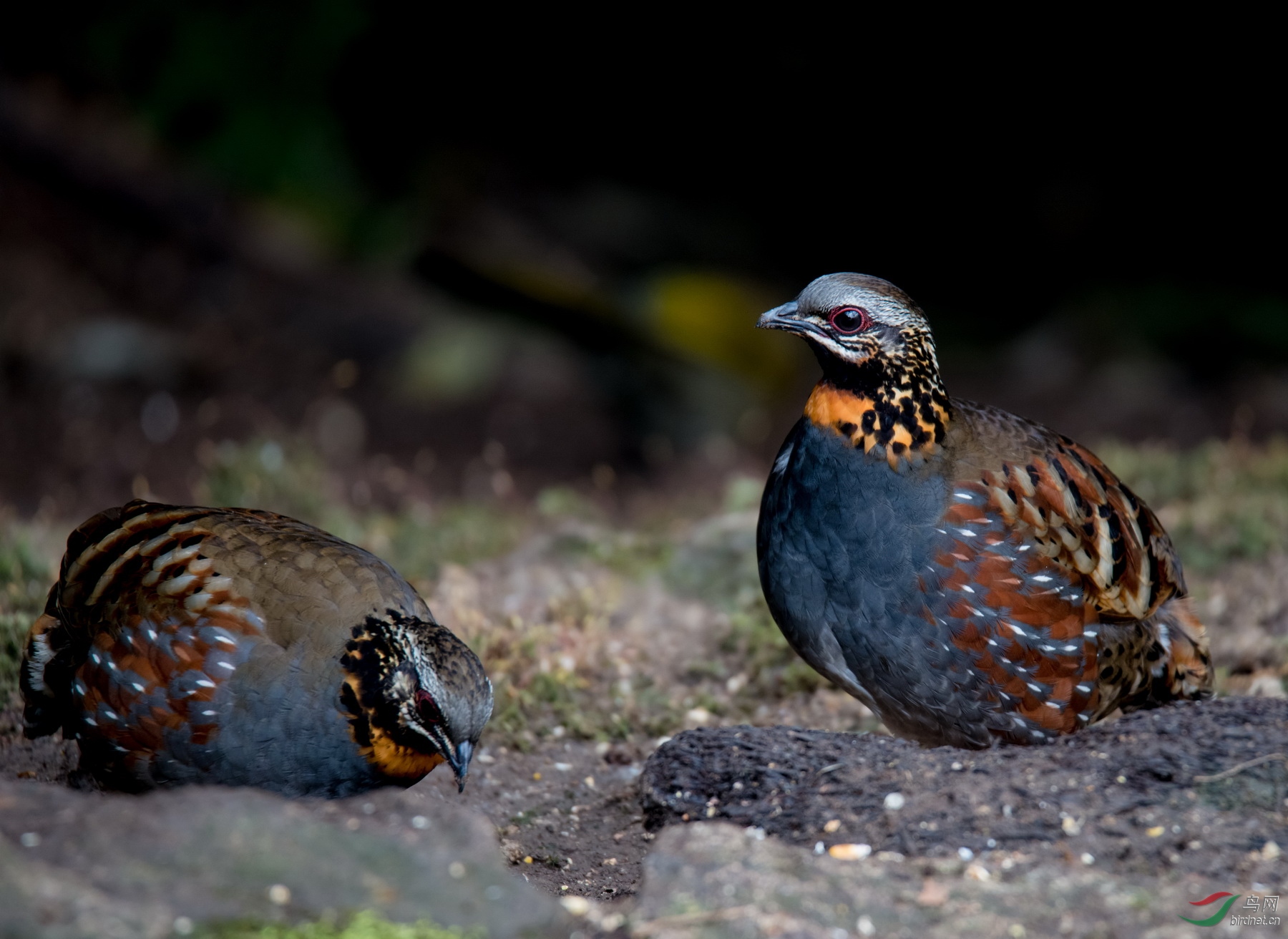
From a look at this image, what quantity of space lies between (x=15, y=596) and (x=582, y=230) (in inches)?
280

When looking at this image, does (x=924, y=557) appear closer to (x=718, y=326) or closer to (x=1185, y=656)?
(x=1185, y=656)

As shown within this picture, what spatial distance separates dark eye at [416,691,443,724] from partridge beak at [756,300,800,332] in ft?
5.13

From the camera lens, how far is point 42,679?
4164 millimetres

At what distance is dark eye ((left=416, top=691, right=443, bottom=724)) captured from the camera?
367 centimetres

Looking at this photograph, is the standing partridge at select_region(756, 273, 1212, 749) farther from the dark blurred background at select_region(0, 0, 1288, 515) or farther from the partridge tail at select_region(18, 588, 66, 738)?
the dark blurred background at select_region(0, 0, 1288, 515)

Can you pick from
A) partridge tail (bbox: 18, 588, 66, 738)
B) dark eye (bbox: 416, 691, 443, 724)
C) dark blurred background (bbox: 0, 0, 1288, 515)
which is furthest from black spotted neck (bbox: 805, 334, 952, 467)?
dark blurred background (bbox: 0, 0, 1288, 515)

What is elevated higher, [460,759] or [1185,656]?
[1185,656]

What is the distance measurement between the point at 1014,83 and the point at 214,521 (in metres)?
8.57

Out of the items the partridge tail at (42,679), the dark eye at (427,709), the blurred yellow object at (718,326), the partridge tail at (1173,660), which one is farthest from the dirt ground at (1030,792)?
the blurred yellow object at (718,326)

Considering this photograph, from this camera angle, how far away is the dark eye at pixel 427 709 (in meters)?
3.67

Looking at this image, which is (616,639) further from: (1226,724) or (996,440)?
(1226,724)

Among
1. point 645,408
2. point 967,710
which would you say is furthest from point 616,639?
point 645,408

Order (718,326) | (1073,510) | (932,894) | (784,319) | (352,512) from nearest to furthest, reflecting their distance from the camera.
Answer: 1. (932,894)
2. (784,319)
3. (1073,510)
4. (352,512)
5. (718,326)

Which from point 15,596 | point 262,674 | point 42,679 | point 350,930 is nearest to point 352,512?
point 15,596
